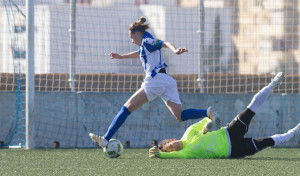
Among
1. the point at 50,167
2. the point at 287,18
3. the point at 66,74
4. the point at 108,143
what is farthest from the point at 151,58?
the point at 287,18

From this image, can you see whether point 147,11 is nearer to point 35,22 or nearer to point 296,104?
point 35,22

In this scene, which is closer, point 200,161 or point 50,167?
point 50,167

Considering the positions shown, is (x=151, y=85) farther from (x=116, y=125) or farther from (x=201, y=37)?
(x=201, y=37)

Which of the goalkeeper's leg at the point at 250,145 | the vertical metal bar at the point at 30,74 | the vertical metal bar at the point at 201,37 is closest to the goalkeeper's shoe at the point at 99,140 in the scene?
the goalkeeper's leg at the point at 250,145

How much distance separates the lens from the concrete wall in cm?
1076

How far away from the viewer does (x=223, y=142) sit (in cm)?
786

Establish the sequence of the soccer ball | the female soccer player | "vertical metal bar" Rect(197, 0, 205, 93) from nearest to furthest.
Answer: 1. the soccer ball
2. the female soccer player
3. "vertical metal bar" Rect(197, 0, 205, 93)

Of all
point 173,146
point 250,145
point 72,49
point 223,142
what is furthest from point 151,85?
A: point 72,49

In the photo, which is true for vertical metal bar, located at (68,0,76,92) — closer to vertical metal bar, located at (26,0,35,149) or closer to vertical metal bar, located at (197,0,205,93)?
vertical metal bar, located at (26,0,35,149)

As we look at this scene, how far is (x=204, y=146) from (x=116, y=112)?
331 centimetres

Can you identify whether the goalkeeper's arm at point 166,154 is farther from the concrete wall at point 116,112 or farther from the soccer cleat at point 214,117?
the concrete wall at point 116,112

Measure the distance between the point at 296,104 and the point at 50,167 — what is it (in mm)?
5414

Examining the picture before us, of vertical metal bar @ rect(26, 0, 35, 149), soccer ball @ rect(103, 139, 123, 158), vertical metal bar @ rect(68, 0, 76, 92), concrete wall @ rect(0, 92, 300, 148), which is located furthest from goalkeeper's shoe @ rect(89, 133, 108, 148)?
vertical metal bar @ rect(68, 0, 76, 92)

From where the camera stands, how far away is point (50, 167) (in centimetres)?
700
